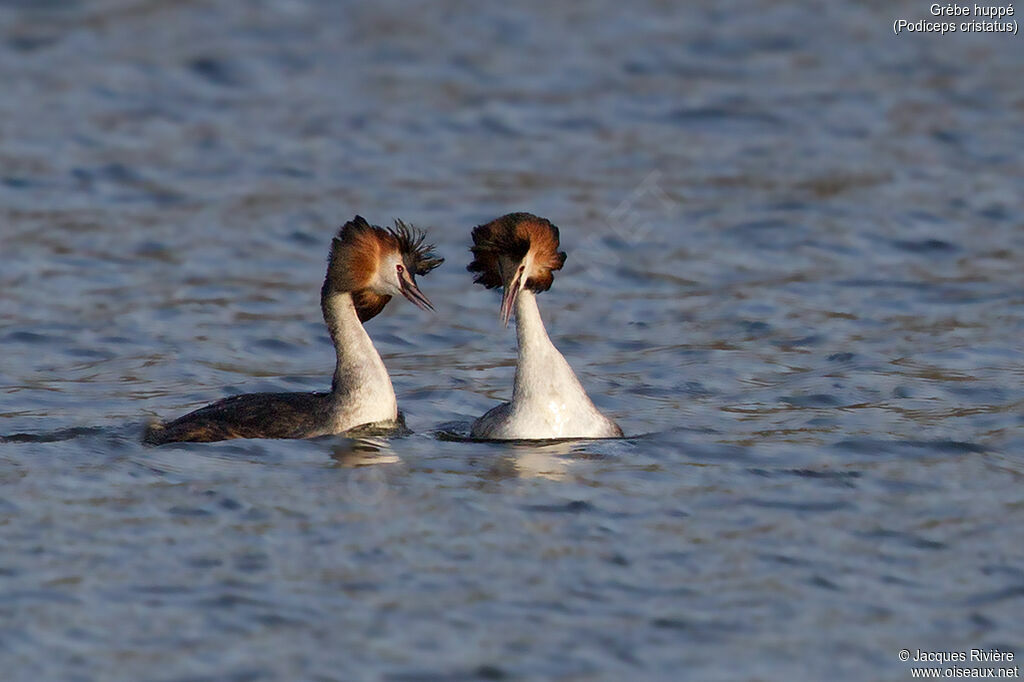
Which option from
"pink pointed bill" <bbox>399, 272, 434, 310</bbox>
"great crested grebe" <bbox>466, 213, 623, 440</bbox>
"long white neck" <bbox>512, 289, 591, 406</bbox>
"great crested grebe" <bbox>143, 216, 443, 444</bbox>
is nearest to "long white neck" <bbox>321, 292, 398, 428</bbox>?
"great crested grebe" <bbox>143, 216, 443, 444</bbox>

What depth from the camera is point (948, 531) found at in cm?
928

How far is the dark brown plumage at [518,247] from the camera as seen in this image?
1043 centimetres

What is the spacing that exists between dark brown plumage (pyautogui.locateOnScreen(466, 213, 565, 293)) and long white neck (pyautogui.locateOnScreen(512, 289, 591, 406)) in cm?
14

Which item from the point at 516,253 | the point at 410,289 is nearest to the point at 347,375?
the point at 410,289

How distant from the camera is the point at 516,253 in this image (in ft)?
34.3

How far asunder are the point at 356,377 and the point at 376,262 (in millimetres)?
718

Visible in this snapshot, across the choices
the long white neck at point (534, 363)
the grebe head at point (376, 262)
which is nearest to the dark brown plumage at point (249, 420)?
the grebe head at point (376, 262)

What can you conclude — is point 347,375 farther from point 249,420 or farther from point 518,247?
point 518,247

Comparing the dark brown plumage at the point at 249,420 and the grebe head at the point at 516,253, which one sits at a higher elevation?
the grebe head at the point at 516,253

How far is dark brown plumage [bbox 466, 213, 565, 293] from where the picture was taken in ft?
34.2

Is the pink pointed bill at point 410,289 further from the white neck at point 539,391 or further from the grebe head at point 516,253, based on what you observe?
the white neck at point 539,391

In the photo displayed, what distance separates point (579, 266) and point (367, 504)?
735 cm

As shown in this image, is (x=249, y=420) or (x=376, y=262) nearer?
(x=249, y=420)

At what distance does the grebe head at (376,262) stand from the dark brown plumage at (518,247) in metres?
0.67
